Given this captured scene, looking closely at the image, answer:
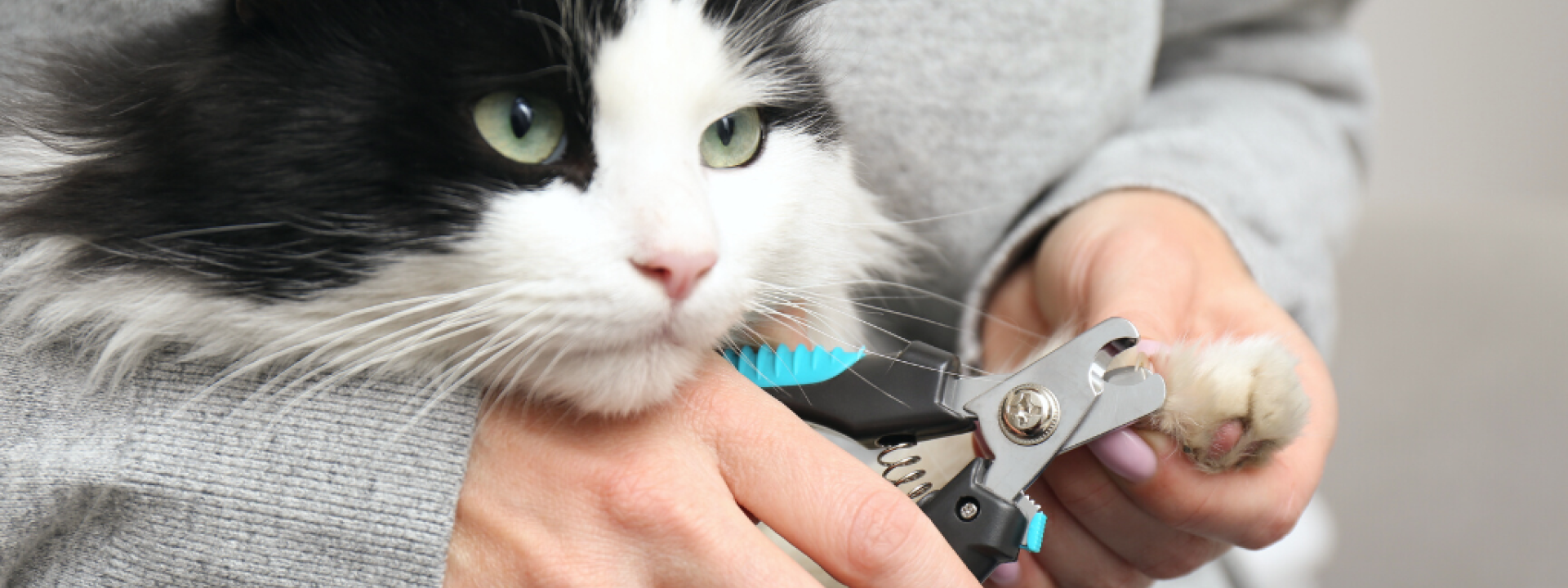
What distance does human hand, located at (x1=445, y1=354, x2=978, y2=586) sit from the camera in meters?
0.69

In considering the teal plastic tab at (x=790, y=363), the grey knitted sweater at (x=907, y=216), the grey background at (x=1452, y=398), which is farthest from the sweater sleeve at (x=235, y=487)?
the grey background at (x=1452, y=398)

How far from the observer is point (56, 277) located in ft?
2.36

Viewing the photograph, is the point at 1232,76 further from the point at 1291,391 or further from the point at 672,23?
the point at 672,23

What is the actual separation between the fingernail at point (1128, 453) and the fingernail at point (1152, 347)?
0.07m

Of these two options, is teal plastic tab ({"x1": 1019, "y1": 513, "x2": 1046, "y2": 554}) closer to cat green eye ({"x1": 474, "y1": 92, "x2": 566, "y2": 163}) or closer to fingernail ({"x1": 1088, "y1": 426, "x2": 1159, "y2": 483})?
fingernail ({"x1": 1088, "y1": 426, "x2": 1159, "y2": 483})

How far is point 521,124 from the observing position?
2.05 feet

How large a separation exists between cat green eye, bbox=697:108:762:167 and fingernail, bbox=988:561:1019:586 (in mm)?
404

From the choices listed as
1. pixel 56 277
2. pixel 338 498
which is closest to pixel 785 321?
pixel 338 498

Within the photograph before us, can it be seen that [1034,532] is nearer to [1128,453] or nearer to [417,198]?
[1128,453]

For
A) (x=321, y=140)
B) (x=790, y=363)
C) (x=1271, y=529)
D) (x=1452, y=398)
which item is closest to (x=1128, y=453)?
(x=1271, y=529)

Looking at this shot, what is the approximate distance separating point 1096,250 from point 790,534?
0.45m

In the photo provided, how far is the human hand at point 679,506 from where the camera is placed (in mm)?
695

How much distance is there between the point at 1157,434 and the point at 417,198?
552 mm

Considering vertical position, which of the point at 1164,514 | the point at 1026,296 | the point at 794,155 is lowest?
the point at 1164,514
